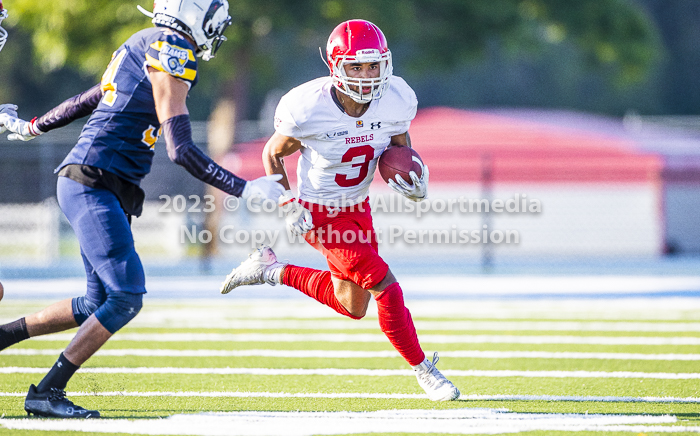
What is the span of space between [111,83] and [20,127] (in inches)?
26.1

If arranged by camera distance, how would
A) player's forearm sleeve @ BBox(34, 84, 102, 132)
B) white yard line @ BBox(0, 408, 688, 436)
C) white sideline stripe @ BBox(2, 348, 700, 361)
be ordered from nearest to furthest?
white yard line @ BBox(0, 408, 688, 436) → player's forearm sleeve @ BBox(34, 84, 102, 132) → white sideline stripe @ BBox(2, 348, 700, 361)

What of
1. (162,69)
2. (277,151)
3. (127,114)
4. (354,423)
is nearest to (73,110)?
(127,114)

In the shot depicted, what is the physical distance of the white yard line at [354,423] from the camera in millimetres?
3223

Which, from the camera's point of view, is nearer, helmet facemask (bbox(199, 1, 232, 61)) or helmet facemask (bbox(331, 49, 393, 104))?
helmet facemask (bbox(199, 1, 232, 61))

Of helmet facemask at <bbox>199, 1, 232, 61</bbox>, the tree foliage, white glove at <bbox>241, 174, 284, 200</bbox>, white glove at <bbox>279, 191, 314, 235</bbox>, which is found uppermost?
the tree foliage

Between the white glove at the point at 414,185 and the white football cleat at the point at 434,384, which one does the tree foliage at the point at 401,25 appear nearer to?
the white glove at the point at 414,185

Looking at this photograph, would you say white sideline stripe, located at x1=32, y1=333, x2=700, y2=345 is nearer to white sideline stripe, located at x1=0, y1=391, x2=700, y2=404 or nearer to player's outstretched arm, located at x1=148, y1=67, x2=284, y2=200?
white sideline stripe, located at x1=0, y1=391, x2=700, y2=404

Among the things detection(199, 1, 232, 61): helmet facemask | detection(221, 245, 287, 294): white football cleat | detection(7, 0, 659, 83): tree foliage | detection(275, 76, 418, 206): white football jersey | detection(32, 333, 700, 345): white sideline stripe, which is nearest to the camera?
detection(199, 1, 232, 61): helmet facemask

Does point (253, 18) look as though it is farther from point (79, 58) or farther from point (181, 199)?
point (181, 199)

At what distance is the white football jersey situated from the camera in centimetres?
402

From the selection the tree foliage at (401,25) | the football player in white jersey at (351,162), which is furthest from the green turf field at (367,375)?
the tree foliage at (401,25)

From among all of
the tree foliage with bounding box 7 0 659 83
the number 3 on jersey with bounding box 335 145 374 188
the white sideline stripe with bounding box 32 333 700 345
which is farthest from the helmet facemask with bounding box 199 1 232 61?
the tree foliage with bounding box 7 0 659 83

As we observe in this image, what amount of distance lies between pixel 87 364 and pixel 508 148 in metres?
10.0

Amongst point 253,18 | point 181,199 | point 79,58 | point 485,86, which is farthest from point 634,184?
point 485,86
